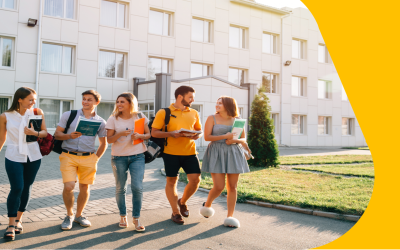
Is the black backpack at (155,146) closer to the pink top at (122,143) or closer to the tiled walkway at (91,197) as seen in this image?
the pink top at (122,143)

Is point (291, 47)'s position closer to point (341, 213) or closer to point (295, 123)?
point (295, 123)

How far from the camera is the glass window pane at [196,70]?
23483mm

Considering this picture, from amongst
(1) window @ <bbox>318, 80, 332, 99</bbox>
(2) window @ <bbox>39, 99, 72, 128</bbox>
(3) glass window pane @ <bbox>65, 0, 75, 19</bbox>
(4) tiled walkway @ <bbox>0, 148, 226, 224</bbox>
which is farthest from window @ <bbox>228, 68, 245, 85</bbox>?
(4) tiled walkway @ <bbox>0, 148, 226, 224</bbox>

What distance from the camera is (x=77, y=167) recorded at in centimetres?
493

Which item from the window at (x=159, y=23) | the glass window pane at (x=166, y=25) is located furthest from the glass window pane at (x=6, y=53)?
the glass window pane at (x=166, y=25)

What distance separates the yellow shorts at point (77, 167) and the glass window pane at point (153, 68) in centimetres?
1740

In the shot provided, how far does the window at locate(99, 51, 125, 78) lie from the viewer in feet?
67.8

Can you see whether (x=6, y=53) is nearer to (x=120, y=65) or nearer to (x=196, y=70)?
(x=120, y=65)

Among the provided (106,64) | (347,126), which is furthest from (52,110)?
(347,126)

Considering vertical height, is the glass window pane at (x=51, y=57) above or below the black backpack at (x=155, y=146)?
above

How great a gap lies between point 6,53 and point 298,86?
68.5 feet

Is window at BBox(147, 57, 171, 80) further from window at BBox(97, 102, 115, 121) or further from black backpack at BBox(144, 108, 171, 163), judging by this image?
black backpack at BBox(144, 108, 171, 163)

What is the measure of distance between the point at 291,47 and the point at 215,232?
2520 centimetres

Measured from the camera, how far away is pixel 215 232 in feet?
15.7
